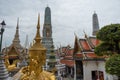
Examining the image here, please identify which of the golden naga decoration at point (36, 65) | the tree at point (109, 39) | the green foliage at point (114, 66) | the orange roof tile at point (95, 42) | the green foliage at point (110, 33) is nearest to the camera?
the golden naga decoration at point (36, 65)

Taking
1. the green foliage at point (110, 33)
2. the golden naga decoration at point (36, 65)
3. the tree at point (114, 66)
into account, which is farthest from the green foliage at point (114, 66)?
the golden naga decoration at point (36, 65)

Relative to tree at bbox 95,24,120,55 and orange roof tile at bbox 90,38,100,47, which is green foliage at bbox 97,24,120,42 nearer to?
tree at bbox 95,24,120,55

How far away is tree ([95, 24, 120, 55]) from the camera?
10414 millimetres

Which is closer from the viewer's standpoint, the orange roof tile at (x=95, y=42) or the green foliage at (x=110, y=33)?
the green foliage at (x=110, y=33)

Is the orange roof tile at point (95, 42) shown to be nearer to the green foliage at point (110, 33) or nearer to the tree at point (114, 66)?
the green foliage at point (110, 33)

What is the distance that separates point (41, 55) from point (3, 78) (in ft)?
7.06

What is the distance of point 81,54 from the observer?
1733 centimetres

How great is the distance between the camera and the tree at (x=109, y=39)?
10.4 meters

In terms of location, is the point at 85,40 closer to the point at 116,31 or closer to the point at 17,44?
the point at 116,31

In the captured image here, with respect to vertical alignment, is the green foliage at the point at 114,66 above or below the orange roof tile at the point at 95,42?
below

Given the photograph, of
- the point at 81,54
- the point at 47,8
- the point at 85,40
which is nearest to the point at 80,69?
the point at 81,54

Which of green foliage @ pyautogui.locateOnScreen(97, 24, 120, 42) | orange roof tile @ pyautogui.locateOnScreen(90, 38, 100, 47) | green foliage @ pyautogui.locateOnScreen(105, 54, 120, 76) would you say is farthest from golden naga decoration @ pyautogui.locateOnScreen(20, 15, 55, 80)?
orange roof tile @ pyautogui.locateOnScreen(90, 38, 100, 47)

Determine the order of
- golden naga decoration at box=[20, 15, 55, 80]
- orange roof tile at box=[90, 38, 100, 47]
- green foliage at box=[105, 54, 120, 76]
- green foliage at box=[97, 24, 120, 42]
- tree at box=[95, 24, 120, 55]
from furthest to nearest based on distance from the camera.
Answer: orange roof tile at box=[90, 38, 100, 47] → tree at box=[95, 24, 120, 55] → green foliage at box=[97, 24, 120, 42] → green foliage at box=[105, 54, 120, 76] → golden naga decoration at box=[20, 15, 55, 80]

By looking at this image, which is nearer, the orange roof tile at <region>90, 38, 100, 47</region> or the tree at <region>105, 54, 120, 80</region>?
the tree at <region>105, 54, 120, 80</region>
